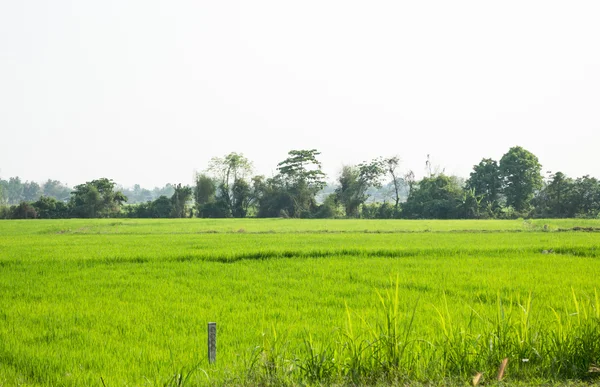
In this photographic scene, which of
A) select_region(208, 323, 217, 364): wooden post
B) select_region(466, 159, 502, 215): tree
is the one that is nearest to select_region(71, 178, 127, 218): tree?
select_region(466, 159, 502, 215): tree

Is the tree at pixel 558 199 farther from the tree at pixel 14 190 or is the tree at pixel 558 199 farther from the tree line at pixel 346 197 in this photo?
the tree at pixel 14 190

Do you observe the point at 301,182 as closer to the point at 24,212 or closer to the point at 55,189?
the point at 24,212

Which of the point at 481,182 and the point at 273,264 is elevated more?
the point at 481,182

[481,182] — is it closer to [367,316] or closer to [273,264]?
[273,264]

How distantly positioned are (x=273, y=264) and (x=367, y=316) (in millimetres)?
5672

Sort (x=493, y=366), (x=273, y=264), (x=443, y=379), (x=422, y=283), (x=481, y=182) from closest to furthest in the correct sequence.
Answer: (x=443, y=379)
(x=493, y=366)
(x=422, y=283)
(x=273, y=264)
(x=481, y=182)

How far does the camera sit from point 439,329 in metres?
5.66

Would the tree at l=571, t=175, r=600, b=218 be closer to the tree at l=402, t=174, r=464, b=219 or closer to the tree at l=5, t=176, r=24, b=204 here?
the tree at l=402, t=174, r=464, b=219

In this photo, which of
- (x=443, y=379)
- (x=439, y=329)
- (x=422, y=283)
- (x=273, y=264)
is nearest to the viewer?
(x=443, y=379)

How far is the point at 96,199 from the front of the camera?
4291cm

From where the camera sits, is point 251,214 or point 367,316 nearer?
point 367,316

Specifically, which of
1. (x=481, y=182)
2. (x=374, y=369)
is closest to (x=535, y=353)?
(x=374, y=369)

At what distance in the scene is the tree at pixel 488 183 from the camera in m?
43.8

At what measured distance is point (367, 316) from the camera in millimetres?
6242
